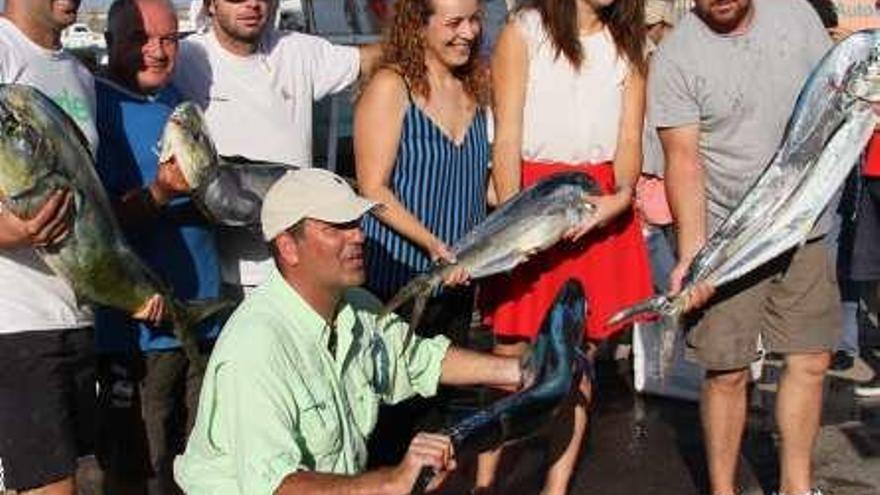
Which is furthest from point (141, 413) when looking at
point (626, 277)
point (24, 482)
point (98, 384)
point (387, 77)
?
point (626, 277)

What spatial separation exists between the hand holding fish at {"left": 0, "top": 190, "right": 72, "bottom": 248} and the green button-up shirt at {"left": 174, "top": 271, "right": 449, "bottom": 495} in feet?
2.19

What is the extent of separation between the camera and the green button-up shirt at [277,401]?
3006 mm

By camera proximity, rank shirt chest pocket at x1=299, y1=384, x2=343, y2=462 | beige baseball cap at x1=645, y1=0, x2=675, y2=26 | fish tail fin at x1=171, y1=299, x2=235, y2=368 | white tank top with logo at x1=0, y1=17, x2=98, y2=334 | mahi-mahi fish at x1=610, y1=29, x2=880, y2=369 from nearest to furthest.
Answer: shirt chest pocket at x1=299, y1=384, x2=343, y2=462, white tank top with logo at x1=0, y1=17, x2=98, y2=334, fish tail fin at x1=171, y1=299, x2=235, y2=368, mahi-mahi fish at x1=610, y1=29, x2=880, y2=369, beige baseball cap at x1=645, y1=0, x2=675, y2=26

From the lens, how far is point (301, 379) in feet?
10.3

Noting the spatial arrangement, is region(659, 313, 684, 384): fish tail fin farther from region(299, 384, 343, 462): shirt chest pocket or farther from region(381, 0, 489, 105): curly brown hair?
region(299, 384, 343, 462): shirt chest pocket

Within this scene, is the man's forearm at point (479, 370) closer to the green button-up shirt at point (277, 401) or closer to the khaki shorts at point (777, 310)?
the green button-up shirt at point (277, 401)

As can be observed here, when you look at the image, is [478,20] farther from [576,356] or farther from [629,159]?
[576,356]

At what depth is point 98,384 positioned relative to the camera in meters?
4.25

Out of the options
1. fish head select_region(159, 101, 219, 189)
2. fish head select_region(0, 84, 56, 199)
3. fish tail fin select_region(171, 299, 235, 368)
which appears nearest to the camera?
fish head select_region(0, 84, 56, 199)

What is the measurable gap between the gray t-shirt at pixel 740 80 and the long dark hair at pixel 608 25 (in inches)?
3.6

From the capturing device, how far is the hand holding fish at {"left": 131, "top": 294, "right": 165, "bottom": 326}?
3.90 metres

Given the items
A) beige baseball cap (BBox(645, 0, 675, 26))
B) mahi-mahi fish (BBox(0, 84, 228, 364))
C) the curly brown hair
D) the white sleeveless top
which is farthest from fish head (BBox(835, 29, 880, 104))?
beige baseball cap (BBox(645, 0, 675, 26))

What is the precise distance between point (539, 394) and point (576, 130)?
120 cm

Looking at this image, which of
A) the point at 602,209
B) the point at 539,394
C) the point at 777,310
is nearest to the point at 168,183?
the point at 539,394
